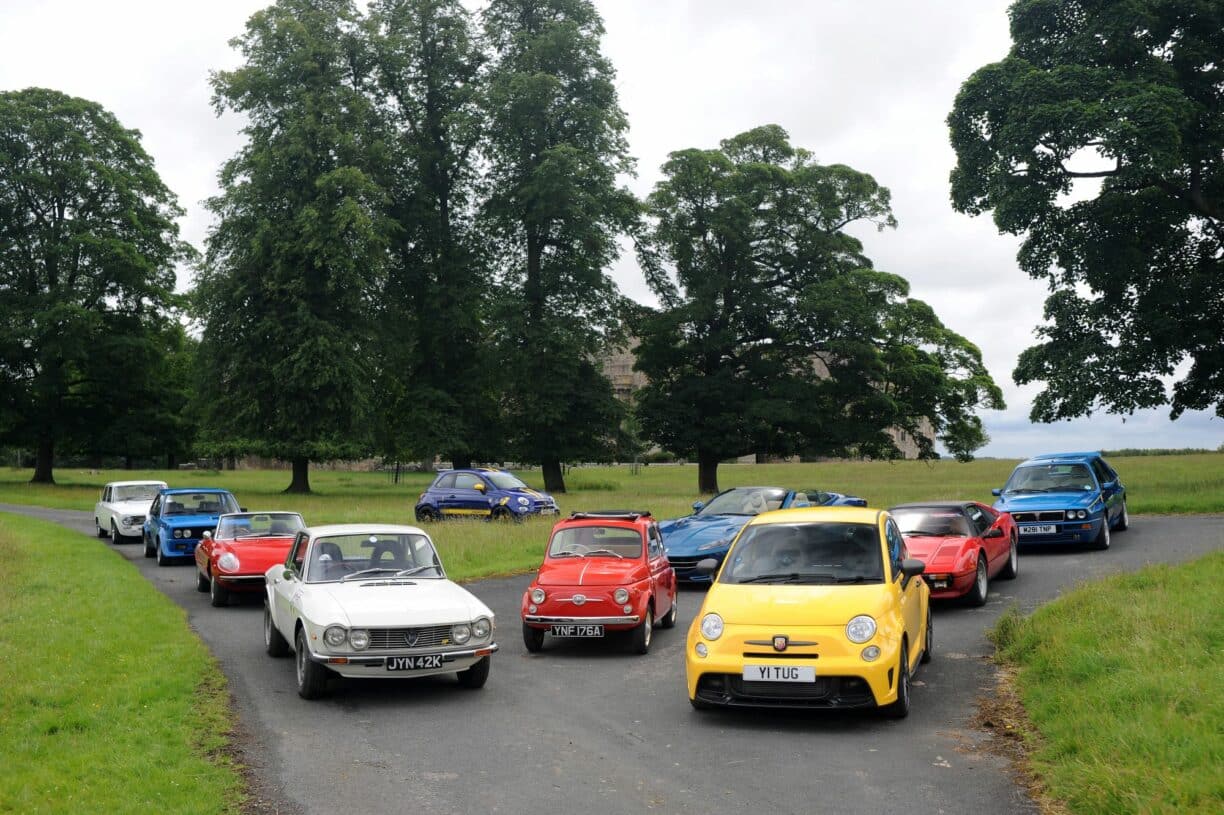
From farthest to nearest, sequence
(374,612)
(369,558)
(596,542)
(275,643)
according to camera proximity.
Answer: (596,542) → (275,643) → (369,558) → (374,612)

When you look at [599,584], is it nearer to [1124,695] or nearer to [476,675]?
[476,675]

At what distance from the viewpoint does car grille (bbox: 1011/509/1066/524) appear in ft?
66.3

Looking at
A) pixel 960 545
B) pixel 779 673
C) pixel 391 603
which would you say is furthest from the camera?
pixel 960 545

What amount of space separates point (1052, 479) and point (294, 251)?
32018mm

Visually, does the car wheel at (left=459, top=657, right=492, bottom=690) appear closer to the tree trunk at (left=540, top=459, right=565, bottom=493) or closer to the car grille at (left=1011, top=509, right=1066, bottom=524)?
A: the car grille at (left=1011, top=509, right=1066, bottom=524)

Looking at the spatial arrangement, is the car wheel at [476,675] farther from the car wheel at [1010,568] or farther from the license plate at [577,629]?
the car wheel at [1010,568]

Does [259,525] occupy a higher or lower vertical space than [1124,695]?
higher

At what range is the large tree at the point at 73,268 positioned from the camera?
49281mm

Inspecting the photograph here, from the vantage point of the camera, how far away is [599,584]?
1195 cm

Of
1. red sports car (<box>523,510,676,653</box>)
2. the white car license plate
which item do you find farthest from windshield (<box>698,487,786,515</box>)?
the white car license plate

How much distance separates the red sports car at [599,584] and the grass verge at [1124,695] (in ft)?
13.0

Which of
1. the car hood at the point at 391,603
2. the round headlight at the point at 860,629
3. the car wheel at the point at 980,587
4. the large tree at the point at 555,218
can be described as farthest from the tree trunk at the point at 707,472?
the round headlight at the point at 860,629

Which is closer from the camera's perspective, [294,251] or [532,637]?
[532,637]

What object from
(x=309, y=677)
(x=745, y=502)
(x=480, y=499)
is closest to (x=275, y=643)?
(x=309, y=677)
